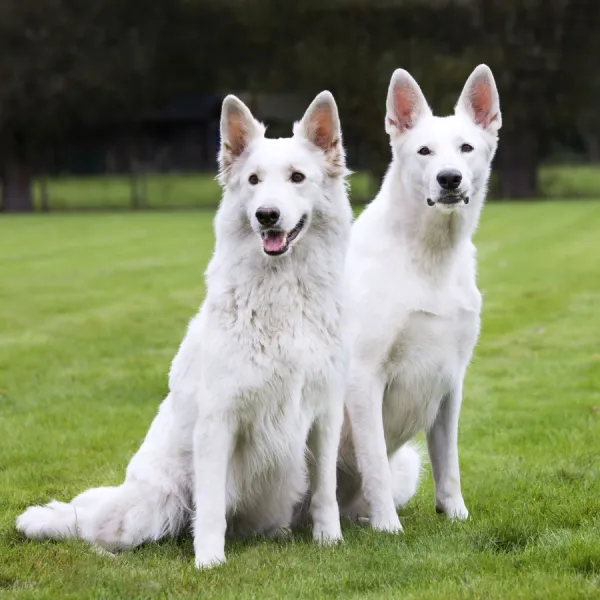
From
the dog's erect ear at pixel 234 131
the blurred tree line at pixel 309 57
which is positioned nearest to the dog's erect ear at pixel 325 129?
the dog's erect ear at pixel 234 131

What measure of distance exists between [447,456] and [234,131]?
211 centimetres

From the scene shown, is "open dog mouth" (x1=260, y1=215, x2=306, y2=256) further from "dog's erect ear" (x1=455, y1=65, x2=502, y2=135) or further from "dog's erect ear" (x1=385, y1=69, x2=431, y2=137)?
"dog's erect ear" (x1=455, y1=65, x2=502, y2=135)

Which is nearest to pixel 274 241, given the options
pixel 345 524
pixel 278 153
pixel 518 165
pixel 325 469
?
pixel 278 153

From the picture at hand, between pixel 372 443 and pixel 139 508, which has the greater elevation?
pixel 372 443

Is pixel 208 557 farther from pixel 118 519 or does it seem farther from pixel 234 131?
pixel 234 131

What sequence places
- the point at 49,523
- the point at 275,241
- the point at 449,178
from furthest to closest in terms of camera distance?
the point at 449,178
the point at 49,523
the point at 275,241

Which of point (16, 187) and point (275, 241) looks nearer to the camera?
point (275, 241)

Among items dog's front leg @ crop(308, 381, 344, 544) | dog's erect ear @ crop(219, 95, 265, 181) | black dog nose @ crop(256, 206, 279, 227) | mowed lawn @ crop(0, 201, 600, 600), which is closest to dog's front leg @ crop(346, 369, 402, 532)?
mowed lawn @ crop(0, 201, 600, 600)

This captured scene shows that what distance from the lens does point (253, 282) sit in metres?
5.13

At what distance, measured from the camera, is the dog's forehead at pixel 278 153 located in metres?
5.02

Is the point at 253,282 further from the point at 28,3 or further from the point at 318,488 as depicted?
the point at 28,3

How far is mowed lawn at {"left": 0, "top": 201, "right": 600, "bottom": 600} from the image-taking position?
4.59 meters

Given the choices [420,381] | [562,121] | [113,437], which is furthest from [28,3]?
[420,381]

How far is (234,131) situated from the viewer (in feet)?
16.8
